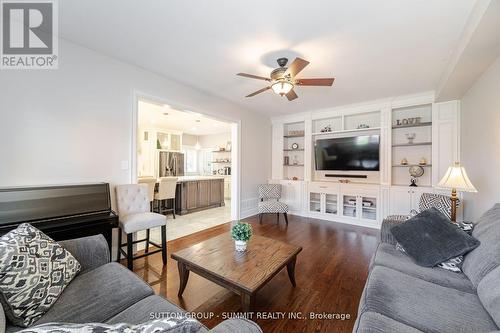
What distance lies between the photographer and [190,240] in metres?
3.34

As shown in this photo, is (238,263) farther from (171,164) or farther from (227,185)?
(227,185)

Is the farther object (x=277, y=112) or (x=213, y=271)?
(x=277, y=112)

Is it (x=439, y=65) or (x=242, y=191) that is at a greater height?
(x=439, y=65)

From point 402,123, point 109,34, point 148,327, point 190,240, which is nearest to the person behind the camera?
point 148,327

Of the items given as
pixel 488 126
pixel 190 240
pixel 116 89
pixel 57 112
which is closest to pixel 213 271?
pixel 190 240

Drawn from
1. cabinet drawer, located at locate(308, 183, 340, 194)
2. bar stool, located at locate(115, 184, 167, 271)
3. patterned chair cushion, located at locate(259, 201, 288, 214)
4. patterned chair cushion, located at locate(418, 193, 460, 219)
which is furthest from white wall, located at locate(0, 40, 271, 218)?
patterned chair cushion, located at locate(418, 193, 460, 219)

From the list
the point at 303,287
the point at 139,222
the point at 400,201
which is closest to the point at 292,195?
the point at 400,201

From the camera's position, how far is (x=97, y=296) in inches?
47.9

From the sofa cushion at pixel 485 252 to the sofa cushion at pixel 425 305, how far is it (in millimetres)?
174

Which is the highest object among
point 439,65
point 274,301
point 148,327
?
point 439,65

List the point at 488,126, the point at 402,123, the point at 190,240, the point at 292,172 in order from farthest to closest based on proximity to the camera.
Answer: the point at 292,172 → the point at 402,123 → the point at 190,240 → the point at 488,126

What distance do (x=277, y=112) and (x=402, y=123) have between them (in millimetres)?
2559

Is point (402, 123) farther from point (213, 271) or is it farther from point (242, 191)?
point (213, 271)

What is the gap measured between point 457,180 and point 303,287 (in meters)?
2.14
